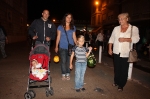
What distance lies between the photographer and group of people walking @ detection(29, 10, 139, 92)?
440 cm

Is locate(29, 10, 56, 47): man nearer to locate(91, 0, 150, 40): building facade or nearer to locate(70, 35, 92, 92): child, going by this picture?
locate(70, 35, 92, 92): child

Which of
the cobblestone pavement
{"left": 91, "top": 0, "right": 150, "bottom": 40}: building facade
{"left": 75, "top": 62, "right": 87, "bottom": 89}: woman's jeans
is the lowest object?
the cobblestone pavement

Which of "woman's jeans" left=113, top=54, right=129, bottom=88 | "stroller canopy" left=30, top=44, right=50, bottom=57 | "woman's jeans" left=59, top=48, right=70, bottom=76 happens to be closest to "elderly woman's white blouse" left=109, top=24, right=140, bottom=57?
"woman's jeans" left=113, top=54, right=129, bottom=88

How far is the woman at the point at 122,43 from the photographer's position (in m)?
4.47

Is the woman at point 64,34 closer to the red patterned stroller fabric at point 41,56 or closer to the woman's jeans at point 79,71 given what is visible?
the red patterned stroller fabric at point 41,56

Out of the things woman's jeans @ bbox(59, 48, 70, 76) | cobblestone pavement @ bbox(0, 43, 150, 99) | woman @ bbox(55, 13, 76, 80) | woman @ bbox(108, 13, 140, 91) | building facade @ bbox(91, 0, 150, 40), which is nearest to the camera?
cobblestone pavement @ bbox(0, 43, 150, 99)

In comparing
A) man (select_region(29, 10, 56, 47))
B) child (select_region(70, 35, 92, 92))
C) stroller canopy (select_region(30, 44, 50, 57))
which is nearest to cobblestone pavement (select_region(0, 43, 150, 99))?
child (select_region(70, 35, 92, 92))

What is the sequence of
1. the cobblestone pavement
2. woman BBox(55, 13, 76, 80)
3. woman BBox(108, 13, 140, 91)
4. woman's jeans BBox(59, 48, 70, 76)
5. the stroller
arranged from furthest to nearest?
woman's jeans BBox(59, 48, 70, 76) < woman BBox(55, 13, 76, 80) < woman BBox(108, 13, 140, 91) < the cobblestone pavement < the stroller

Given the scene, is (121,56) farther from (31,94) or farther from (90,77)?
(31,94)

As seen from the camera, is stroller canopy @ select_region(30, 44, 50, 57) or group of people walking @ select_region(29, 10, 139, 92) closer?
group of people walking @ select_region(29, 10, 139, 92)

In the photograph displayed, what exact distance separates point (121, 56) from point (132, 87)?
1324 mm

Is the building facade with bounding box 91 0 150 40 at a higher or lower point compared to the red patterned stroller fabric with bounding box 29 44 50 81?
higher

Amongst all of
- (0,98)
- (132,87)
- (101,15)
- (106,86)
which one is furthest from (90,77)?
(101,15)

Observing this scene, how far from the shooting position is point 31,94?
12.7ft
